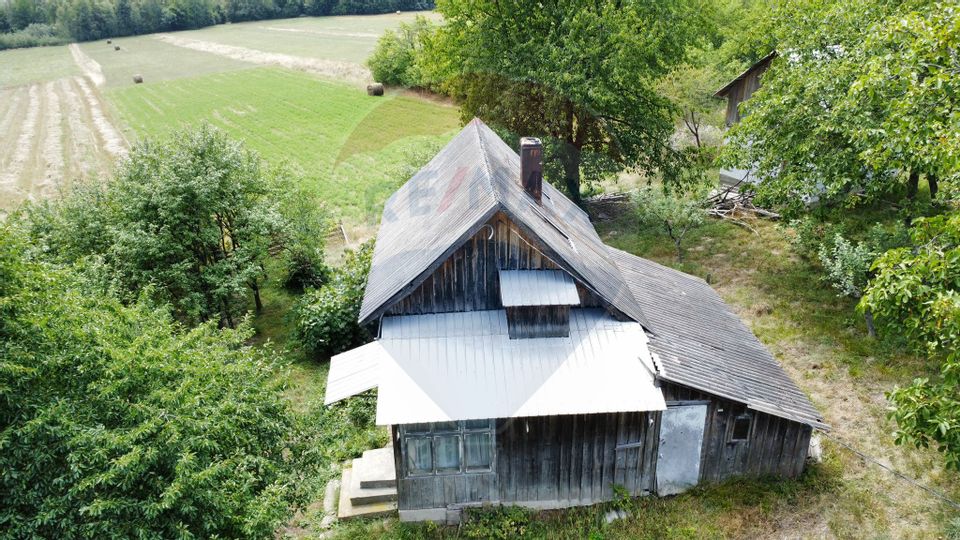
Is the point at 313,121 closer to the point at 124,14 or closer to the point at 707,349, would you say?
the point at 707,349

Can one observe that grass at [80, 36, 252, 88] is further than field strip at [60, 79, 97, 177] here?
Yes

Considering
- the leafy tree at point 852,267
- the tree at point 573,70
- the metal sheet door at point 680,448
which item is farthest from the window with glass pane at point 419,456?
the tree at point 573,70

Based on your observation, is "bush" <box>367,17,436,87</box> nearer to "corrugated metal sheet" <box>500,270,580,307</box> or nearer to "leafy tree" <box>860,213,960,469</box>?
"corrugated metal sheet" <box>500,270,580,307</box>

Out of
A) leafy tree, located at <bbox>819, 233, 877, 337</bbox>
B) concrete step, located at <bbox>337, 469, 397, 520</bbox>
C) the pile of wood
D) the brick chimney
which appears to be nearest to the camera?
concrete step, located at <bbox>337, 469, 397, 520</bbox>

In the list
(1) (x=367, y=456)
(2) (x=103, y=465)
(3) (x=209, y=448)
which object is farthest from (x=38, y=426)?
(1) (x=367, y=456)

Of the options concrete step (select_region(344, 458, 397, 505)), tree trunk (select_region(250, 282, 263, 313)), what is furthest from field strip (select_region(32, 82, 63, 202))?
concrete step (select_region(344, 458, 397, 505))

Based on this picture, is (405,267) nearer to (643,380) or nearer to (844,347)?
(643,380)

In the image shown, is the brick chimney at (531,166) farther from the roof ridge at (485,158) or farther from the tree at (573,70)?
the tree at (573,70)

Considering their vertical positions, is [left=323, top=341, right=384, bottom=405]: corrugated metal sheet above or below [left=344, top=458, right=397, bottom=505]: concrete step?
above
